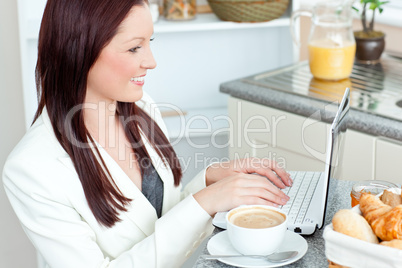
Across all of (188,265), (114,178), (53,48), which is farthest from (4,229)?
(53,48)

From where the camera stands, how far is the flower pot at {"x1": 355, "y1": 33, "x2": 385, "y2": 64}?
2178 millimetres

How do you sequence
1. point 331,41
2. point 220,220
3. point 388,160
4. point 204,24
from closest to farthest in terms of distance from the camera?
point 220,220, point 388,160, point 331,41, point 204,24

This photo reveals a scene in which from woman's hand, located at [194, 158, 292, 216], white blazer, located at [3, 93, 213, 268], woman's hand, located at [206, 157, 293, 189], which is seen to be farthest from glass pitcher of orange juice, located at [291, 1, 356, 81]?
white blazer, located at [3, 93, 213, 268]

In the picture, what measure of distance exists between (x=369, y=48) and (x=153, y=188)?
1106mm

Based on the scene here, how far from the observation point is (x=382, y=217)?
0.90 m

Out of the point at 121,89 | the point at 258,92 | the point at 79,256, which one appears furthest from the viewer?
the point at 258,92

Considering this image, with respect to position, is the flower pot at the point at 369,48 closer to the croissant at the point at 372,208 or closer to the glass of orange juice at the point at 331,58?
the glass of orange juice at the point at 331,58

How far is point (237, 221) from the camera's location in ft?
3.51

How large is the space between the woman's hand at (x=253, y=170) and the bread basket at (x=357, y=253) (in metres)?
0.43

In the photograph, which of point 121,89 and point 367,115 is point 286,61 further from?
point 121,89

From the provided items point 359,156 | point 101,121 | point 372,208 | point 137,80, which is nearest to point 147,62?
point 137,80

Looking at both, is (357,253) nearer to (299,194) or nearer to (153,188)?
(299,194)

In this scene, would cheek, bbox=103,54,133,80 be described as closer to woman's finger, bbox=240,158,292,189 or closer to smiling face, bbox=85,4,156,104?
smiling face, bbox=85,4,156,104

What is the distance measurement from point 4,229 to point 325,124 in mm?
1089
